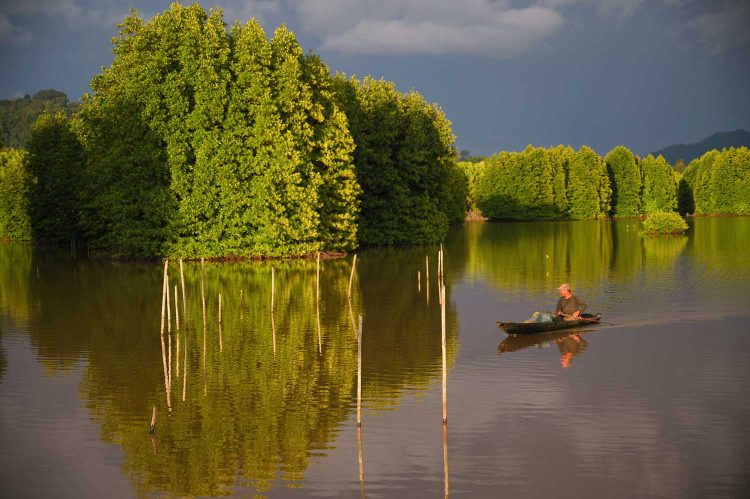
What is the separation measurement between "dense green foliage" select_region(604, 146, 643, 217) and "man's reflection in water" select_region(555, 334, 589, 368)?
4813 inches

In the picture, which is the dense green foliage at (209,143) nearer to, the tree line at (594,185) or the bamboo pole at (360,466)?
the bamboo pole at (360,466)

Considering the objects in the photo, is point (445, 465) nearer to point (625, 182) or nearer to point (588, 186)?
point (588, 186)

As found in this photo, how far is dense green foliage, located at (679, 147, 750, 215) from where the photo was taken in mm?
141250

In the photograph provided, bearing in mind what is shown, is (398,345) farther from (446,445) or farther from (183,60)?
(183,60)

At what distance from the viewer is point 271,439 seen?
18281 millimetres

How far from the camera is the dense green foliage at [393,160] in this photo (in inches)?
2776

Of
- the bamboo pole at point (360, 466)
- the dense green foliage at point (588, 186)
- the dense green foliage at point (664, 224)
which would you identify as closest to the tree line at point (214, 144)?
the dense green foliage at point (664, 224)

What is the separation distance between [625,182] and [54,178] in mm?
98682

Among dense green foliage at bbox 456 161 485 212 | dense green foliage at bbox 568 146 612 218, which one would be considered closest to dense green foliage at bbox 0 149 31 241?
dense green foliage at bbox 456 161 485 212

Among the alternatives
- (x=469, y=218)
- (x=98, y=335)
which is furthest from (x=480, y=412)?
(x=469, y=218)

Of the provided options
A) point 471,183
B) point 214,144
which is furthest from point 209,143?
point 471,183

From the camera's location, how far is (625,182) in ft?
481

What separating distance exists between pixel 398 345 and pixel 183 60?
3338 cm

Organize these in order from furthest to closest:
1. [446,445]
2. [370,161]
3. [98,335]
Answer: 1. [370,161]
2. [98,335]
3. [446,445]
